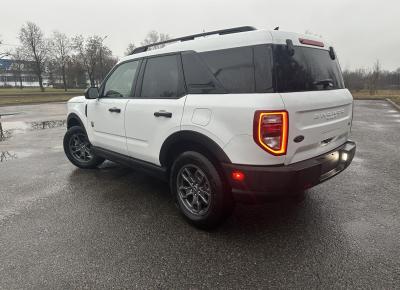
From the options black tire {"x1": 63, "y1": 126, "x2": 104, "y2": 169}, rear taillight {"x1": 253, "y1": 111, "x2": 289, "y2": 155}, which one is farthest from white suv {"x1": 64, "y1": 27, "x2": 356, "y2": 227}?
black tire {"x1": 63, "y1": 126, "x2": 104, "y2": 169}

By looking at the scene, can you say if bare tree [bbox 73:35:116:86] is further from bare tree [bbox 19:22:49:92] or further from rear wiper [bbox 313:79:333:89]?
rear wiper [bbox 313:79:333:89]

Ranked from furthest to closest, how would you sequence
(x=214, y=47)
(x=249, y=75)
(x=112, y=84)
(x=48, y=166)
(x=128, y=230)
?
(x=48, y=166) → (x=112, y=84) → (x=128, y=230) → (x=214, y=47) → (x=249, y=75)

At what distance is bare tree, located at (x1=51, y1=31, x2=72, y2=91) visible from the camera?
1933 inches

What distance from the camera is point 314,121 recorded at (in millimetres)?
2723

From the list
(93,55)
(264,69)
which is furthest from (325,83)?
(93,55)

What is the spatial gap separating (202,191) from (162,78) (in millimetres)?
1402

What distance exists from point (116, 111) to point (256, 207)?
226cm

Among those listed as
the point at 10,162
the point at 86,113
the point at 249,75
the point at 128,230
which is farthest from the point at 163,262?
the point at 10,162

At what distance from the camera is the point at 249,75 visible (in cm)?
258

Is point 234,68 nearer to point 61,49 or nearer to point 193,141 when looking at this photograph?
point 193,141

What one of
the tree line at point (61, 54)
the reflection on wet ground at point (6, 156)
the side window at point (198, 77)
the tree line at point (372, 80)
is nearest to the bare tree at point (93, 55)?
the tree line at point (61, 54)

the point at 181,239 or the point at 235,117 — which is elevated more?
the point at 235,117

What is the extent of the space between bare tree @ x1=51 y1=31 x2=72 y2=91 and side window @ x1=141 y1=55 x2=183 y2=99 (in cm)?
5189

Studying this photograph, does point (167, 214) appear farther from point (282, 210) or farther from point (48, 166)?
point (48, 166)
